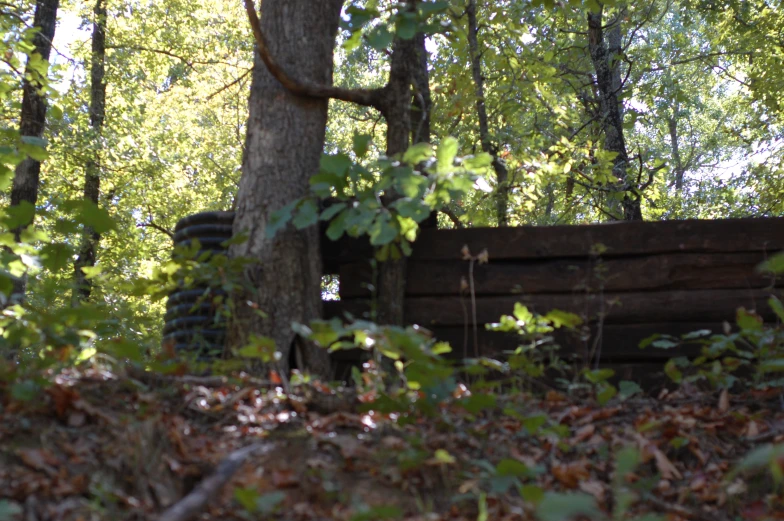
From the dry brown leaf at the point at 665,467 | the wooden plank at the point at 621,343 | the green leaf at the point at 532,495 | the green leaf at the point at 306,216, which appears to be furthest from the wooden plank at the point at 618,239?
the green leaf at the point at 532,495

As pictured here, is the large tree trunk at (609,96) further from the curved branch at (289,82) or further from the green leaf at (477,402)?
the green leaf at (477,402)

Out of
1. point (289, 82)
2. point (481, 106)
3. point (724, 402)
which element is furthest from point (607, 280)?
point (481, 106)

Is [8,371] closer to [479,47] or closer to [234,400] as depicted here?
[234,400]

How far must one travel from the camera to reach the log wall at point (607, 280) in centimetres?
557

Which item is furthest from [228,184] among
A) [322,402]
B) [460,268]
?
[322,402]

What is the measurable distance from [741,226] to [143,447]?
4591mm

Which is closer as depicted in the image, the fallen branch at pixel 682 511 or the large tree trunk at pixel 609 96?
the fallen branch at pixel 682 511

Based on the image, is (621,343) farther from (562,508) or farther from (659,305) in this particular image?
(562,508)

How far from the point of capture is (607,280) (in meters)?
5.43

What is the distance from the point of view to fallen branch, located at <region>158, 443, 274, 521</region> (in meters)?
2.48

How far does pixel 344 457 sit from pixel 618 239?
10.7 ft

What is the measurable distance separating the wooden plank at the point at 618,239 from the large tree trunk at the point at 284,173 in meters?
0.99

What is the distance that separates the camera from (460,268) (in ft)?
19.1

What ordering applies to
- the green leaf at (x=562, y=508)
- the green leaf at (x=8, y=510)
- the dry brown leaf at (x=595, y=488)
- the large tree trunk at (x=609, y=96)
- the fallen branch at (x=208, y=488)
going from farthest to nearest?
1. the large tree trunk at (x=609, y=96)
2. the dry brown leaf at (x=595, y=488)
3. the fallen branch at (x=208, y=488)
4. the green leaf at (x=8, y=510)
5. the green leaf at (x=562, y=508)
